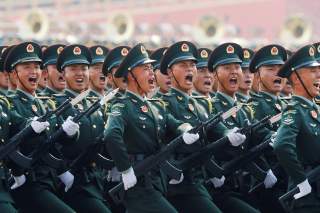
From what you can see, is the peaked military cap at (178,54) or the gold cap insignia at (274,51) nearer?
the peaked military cap at (178,54)

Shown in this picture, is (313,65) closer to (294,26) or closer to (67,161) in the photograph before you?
(67,161)

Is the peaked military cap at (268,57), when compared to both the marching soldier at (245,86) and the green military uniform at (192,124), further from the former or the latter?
the green military uniform at (192,124)

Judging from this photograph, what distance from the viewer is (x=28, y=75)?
12.5 meters

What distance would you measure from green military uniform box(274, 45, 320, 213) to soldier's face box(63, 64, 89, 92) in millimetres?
2777

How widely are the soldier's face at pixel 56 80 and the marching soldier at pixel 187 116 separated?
1.29 m

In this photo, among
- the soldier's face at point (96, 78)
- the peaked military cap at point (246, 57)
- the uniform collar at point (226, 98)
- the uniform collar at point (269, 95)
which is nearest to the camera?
the uniform collar at point (226, 98)

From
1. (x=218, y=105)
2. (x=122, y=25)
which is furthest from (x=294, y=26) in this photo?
(x=218, y=105)

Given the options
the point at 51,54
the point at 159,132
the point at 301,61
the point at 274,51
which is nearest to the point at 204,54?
the point at 274,51

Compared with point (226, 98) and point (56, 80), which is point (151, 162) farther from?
point (56, 80)

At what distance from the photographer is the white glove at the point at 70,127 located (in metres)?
12.0

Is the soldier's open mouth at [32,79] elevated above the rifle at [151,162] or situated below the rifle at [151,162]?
above

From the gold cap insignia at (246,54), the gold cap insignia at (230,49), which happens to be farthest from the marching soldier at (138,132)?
the gold cap insignia at (246,54)

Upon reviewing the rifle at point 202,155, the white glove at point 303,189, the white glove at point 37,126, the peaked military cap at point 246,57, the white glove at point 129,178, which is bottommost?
the white glove at point 303,189

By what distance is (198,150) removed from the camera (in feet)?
39.8
